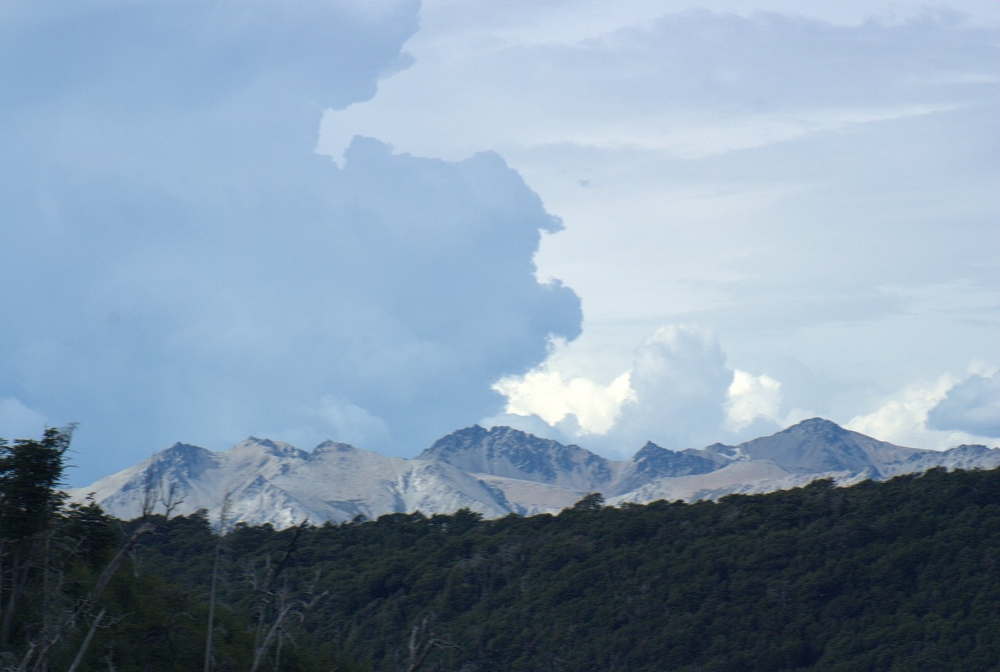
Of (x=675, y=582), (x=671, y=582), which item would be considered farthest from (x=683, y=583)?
(x=671, y=582)

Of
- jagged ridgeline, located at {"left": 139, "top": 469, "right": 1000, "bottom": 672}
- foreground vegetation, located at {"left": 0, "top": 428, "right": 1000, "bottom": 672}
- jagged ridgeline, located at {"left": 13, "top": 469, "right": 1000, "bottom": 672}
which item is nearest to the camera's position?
foreground vegetation, located at {"left": 0, "top": 428, "right": 1000, "bottom": 672}

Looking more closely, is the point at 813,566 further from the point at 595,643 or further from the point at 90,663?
the point at 90,663

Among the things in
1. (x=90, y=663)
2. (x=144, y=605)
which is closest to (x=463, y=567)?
(x=144, y=605)

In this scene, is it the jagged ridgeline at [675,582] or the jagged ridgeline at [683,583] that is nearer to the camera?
the jagged ridgeline at [675,582]

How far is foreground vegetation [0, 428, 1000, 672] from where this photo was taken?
6975 centimetres

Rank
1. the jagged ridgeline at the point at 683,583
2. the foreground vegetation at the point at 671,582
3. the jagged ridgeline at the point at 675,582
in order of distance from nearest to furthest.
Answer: the foreground vegetation at the point at 671,582, the jagged ridgeline at the point at 675,582, the jagged ridgeline at the point at 683,583

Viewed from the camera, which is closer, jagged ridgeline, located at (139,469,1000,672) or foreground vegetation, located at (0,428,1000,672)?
foreground vegetation, located at (0,428,1000,672)

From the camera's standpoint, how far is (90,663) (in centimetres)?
3703

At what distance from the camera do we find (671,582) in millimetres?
79500

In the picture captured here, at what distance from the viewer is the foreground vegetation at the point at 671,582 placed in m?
69.8

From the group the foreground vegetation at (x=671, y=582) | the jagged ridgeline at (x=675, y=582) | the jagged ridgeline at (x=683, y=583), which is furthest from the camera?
the jagged ridgeline at (x=683, y=583)

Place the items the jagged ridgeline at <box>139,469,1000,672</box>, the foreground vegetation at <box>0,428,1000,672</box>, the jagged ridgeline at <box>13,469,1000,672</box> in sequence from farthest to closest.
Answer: the jagged ridgeline at <box>139,469,1000,672</box>, the jagged ridgeline at <box>13,469,1000,672</box>, the foreground vegetation at <box>0,428,1000,672</box>

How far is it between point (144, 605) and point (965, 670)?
147 ft

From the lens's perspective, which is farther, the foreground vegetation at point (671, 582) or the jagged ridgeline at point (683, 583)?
the jagged ridgeline at point (683, 583)
